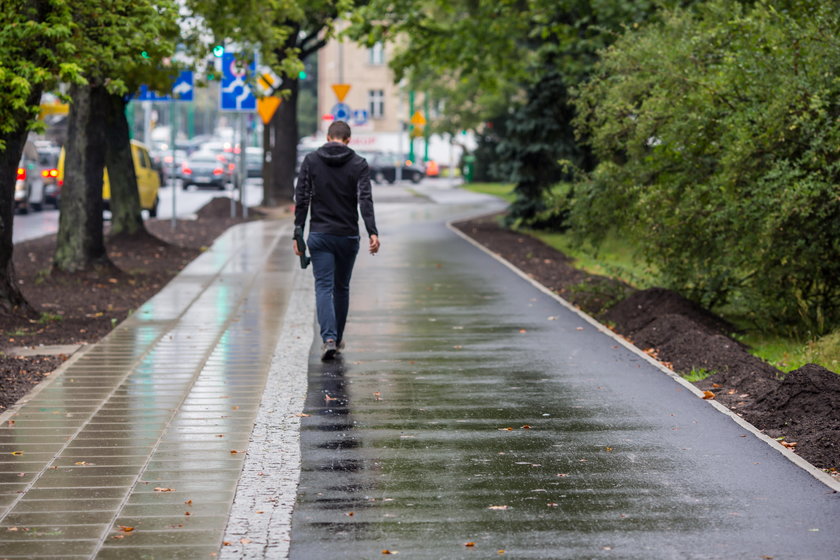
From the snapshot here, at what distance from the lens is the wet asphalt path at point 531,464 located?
5.81m

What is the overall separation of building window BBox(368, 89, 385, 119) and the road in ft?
140

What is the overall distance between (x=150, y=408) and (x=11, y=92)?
3.63 m

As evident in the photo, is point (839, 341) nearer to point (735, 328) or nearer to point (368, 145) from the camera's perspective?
point (735, 328)

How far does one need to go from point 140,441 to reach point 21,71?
4.53 m

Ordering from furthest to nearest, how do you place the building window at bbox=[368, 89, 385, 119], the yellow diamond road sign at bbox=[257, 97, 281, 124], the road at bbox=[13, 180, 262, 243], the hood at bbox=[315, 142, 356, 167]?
the building window at bbox=[368, 89, 385, 119], the yellow diamond road sign at bbox=[257, 97, 281, 124], the road at bbox=[13, 180, 262, 243], the hood at bbox=[315, 142, 356, 167]

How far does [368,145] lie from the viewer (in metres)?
99.8

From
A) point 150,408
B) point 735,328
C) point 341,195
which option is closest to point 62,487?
point 150,408

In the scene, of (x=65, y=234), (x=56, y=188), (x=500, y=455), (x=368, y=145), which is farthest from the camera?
(x=368, y=145)

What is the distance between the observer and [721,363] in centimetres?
1048

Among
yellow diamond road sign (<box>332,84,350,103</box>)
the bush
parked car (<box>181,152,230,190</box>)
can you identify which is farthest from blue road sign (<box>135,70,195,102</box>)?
parked car (<box>181,152,230,190</box>)

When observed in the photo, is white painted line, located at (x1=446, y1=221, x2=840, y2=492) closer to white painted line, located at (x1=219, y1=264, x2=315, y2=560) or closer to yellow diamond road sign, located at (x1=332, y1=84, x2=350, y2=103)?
white painted line, located at (x1=219, y1=264, x2=315, y2=560)

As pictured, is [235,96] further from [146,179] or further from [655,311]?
[655,311]

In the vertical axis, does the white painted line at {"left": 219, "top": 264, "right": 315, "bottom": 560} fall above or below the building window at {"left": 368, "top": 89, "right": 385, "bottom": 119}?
above

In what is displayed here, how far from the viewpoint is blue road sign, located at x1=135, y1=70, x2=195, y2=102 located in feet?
74.3
